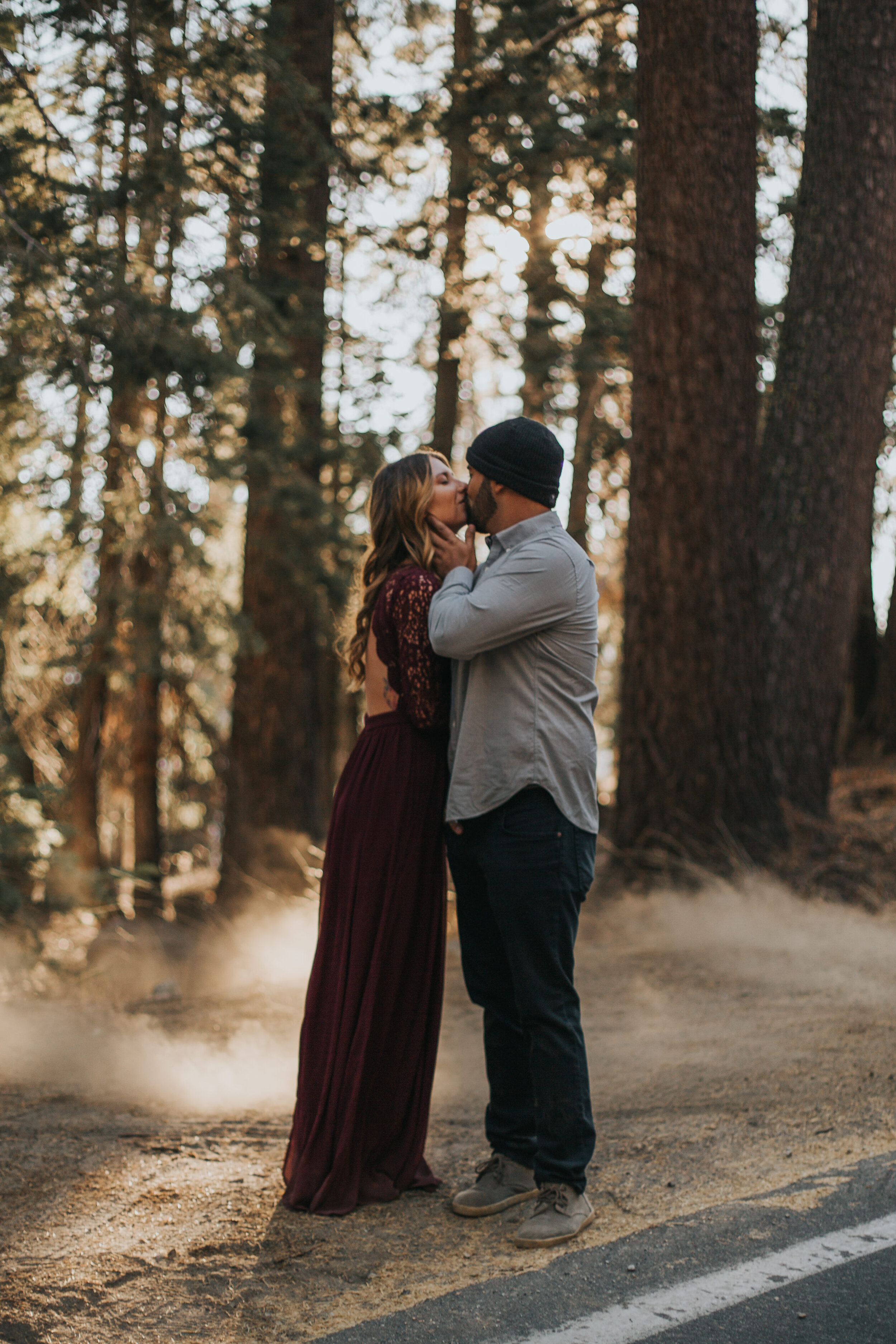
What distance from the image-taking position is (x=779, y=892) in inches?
301

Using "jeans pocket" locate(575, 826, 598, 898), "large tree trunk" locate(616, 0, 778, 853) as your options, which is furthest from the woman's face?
"large tree trunk" locate(616, 0, 778, 853)

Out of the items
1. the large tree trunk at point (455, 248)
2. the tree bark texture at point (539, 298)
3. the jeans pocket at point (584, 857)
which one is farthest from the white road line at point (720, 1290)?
the tree bark texture at point (539, 298)

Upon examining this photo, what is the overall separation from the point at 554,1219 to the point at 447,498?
225 cm

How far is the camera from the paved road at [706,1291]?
2734mm

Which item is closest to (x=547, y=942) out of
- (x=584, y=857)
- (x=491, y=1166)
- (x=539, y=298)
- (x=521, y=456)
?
(x=584, y=857)

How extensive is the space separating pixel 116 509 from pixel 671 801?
591 centimetres

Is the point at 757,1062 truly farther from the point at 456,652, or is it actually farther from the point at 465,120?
the point at 465,120

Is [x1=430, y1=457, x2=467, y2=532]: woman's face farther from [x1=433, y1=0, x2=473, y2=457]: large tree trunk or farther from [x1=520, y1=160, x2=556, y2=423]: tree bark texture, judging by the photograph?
[x1=520, y1=160, x2=556, y2=423]: tree bark texture

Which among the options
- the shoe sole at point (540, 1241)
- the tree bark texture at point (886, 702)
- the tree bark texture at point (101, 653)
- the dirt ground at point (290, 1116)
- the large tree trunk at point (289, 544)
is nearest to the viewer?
the dirt ground at point (290, 1116)

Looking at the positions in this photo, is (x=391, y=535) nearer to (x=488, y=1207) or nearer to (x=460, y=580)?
(x=460, y=580)

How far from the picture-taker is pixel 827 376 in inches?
346

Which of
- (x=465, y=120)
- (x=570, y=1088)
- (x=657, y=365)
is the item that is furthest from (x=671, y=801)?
(x=465, y=120)

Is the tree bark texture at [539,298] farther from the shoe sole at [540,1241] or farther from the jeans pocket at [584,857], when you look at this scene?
the shoe sole at [540,1241]

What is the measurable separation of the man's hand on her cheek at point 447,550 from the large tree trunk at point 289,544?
6820 millimetres
